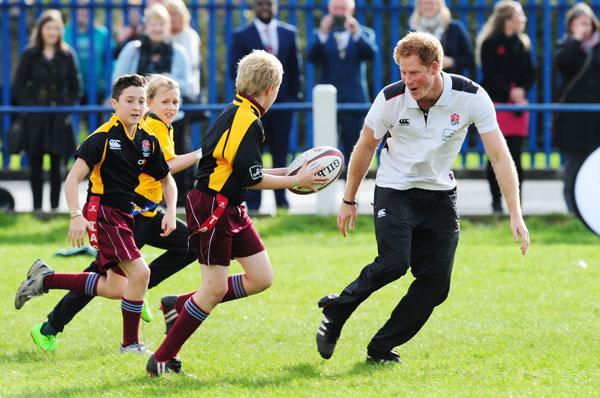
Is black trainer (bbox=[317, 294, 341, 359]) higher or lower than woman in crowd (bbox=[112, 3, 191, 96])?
lower

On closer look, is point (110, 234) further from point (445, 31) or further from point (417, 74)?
point (445, 31)

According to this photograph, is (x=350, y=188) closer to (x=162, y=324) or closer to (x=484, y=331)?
(x=484, y=331)

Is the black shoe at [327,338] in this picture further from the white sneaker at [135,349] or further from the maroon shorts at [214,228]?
the white sneaker at [135,349]

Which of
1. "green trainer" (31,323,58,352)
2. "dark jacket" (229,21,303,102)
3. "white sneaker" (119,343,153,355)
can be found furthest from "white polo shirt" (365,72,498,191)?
→ "dark jacket" (229,21,303,102)

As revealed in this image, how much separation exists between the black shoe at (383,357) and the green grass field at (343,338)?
0.25 ft

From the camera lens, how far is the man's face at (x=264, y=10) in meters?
14.1

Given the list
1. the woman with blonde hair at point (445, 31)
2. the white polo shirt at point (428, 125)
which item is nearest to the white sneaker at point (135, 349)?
the white polo shirt at point (428, 125)

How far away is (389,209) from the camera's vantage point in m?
7.35

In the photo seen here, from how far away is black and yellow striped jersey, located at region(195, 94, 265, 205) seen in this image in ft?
22.9

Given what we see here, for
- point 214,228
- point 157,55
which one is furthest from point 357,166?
point 157,55

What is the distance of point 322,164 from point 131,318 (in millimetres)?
1518

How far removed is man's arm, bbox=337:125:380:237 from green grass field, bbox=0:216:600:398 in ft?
2.79

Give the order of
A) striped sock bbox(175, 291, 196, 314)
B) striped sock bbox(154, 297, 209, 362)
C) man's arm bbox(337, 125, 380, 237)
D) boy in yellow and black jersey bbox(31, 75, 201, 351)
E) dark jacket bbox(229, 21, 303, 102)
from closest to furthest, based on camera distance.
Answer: striped sock bbox(154, 297, 209, 362)
man's arm bbox(337, 125, 380, 237)
striped sock bbox(175, 291, 196, 314)
boy in yellow and black jersey bbox(31, 75, 201, 351)
dark jacket bbox(229, 21, 303, 102)

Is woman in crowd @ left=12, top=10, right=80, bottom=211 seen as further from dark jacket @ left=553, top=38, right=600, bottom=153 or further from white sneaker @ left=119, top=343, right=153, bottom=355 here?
white sneaker @ left=119, top=343, right=153, bottom=355
